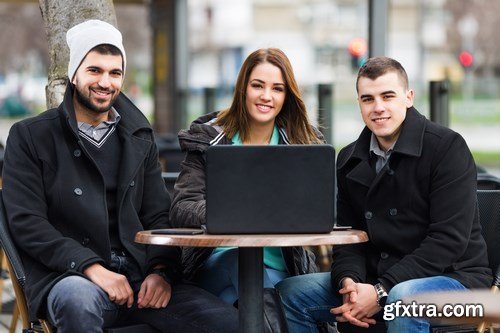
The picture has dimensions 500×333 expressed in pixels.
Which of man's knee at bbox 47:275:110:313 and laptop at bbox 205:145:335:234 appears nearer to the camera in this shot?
laptop at bbox 205:145:335:234

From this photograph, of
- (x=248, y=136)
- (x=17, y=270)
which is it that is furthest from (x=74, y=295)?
(x=248, y=136)

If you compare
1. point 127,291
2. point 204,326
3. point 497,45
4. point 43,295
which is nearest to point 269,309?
point 204,326

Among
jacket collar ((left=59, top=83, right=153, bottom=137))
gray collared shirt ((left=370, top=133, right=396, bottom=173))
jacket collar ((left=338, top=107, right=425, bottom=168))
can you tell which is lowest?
gray collared shirt ((left=370, top=133, right=396, bottom=173))

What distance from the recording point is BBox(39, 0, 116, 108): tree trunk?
545 cm

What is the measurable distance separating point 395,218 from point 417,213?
3.5 inches

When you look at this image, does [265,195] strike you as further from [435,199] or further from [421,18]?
[421,18]

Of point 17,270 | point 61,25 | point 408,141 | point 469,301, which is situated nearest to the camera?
point 469,301

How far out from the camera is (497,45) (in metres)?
59.8

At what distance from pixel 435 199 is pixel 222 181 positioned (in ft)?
3.18

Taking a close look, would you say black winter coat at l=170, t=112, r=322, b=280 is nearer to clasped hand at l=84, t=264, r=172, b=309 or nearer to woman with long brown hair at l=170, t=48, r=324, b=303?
woman with long brown hair at l=170, t=48, r=324, b=303

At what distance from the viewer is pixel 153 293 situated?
14.5 ft

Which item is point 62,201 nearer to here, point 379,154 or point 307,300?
point 307,300

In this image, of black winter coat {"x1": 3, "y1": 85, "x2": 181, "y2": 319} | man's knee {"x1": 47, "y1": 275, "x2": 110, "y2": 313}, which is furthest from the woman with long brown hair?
man's knee {"x1": 47, "y1": 275, "x2": 110, "y2": 313}

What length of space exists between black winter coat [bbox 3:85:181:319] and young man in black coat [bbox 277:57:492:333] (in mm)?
658
